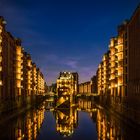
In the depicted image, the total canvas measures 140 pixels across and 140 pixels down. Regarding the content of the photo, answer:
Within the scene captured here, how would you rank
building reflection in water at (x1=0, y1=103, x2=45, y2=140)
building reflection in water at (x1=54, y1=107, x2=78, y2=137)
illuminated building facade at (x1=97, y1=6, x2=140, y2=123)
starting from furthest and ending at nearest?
illuminated building facade at (x1=97, y1=6, x2=140, y2=123)
building reflection in water at (x1=54, y1=107, x2=78, y2=137)
building reflection in water at (x1=0, y1=103, x2=45, y2=140)

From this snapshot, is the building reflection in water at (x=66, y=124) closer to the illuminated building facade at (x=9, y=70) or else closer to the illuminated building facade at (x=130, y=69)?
the illuminated building facade at (x=130, y=69)

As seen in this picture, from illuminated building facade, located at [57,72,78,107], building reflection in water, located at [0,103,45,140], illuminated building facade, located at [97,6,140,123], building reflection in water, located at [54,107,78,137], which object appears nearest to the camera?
building reflection in water, located at [0,103,45,140]

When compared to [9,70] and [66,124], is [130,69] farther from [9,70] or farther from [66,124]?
[9,70]

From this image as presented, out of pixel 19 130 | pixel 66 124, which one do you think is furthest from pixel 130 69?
pixel 19 130

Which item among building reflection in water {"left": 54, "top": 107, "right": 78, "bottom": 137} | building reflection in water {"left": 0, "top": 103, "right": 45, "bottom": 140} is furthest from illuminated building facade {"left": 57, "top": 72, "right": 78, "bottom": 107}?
building reflection in water {"left": 0, "top": 103, "right": 45, "bottom": 140}

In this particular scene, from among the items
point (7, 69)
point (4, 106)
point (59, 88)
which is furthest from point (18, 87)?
point (4, 106)

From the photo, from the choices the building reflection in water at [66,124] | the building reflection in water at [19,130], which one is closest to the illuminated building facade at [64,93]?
the building reflection in water at [66,124]

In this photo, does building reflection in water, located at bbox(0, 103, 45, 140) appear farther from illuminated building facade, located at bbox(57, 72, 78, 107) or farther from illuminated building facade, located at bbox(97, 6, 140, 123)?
illuminated building facade, located at bbox(57, 72, 78, 107)

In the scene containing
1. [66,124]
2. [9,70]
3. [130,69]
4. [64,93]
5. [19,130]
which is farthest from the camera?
[64,93]

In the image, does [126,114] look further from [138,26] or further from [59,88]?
[59,88]

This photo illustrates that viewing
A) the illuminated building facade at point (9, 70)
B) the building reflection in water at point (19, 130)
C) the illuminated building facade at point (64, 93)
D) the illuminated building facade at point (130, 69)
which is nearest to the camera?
the building reflection in water at point (19, 130)

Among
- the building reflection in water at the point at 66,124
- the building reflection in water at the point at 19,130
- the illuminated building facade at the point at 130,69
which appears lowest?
the building reflection in water at the point at 66,124

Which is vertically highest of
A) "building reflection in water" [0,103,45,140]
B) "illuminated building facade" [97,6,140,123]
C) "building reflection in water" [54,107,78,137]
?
"illuminated building facade" [97,6,140,123]

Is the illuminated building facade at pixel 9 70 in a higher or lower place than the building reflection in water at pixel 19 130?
higher
